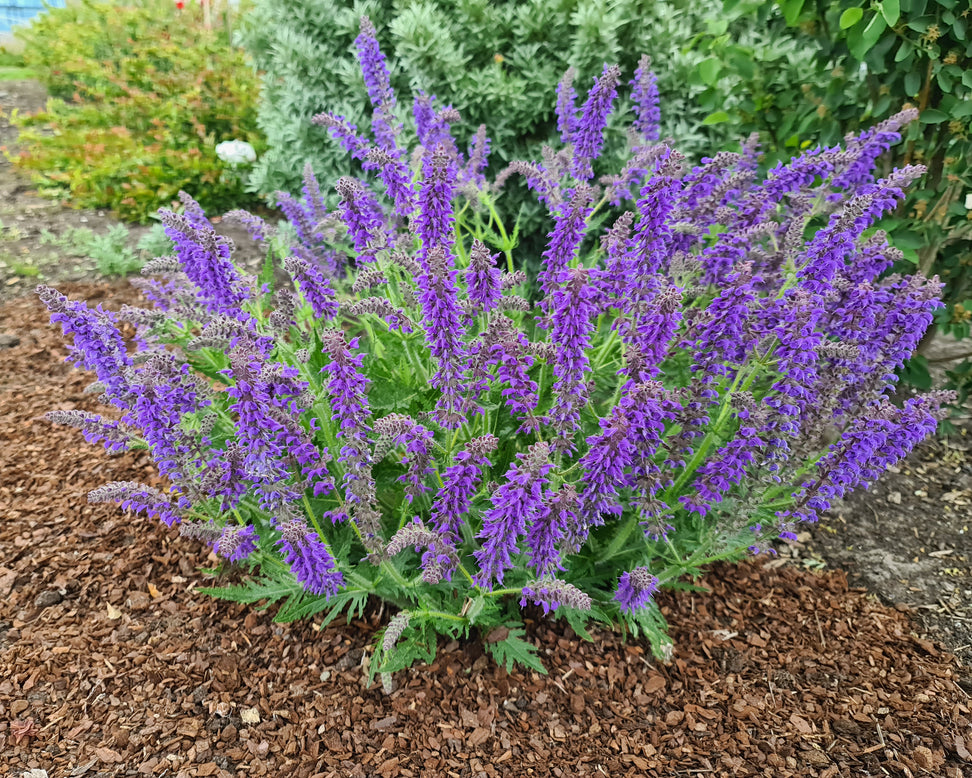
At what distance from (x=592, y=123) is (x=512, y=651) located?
2.53m

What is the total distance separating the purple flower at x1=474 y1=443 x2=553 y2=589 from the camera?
2.17m

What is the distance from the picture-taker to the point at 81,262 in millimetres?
6855

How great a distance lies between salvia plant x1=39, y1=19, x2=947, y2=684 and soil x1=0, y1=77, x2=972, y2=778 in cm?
24

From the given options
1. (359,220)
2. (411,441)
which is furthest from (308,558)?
(359,220)

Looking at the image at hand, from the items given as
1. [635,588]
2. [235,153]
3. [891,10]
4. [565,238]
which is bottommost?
[635,588]

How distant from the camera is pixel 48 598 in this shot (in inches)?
136

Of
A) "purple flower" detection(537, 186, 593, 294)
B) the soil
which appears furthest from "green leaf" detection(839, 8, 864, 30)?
the soil

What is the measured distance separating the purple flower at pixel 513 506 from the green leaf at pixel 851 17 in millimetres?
3001

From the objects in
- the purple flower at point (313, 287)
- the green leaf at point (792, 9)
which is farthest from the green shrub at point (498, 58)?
the purple flower at point (313, 287)

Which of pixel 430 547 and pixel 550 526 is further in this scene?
pixel 430 547

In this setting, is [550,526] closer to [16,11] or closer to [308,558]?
[308,558]

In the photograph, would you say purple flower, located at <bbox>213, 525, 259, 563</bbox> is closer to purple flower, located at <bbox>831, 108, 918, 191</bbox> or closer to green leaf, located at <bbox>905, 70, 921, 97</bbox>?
purple flower, located at <bbox>831, 108, 918, 191</bbox>

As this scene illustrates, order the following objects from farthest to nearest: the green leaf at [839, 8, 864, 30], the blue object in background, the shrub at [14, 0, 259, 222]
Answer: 1. the blue object in background
2. the shrub at [14, 0, 259, 222]
3. the green leaf at [839, 8, 864, 30]

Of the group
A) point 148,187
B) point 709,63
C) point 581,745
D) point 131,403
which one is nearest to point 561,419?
point 581,745
